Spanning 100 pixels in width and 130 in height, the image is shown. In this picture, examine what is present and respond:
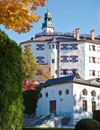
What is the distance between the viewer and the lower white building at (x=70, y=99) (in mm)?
27531

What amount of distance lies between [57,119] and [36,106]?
5.45 metres

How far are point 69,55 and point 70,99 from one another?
77.5 feet

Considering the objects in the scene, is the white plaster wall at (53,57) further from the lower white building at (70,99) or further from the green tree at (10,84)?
the green tree at (10,84)

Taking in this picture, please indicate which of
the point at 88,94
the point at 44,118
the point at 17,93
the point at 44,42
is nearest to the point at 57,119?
the point at 44,118

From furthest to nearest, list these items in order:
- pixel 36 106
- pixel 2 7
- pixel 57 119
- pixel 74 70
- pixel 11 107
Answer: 1. pixel 74 70
2. pixel 36 106
3. pixel 57 119
4. pixel 2 7
5. pixel 11 107

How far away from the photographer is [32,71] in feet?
144

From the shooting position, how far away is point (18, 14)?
12891 millimetres

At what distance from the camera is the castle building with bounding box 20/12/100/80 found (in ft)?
165

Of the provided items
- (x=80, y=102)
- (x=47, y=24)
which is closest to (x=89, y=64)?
(x=80, y=102)

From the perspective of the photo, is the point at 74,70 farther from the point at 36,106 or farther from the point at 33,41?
the point at 36,106

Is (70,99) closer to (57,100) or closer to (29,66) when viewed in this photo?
(57,100)

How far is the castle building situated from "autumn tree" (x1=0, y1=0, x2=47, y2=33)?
36761 mm

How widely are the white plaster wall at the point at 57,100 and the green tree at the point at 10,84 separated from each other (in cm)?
1613

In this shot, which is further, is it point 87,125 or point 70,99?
point 70,99
